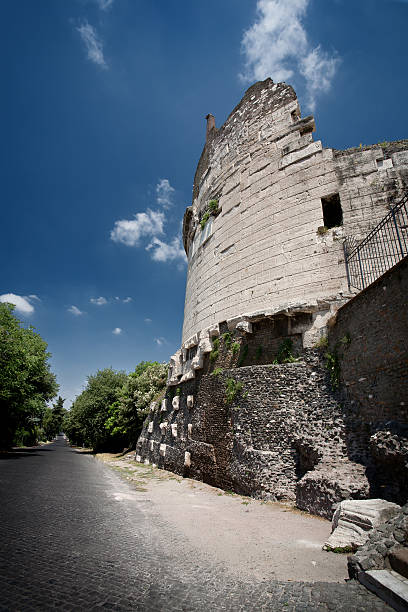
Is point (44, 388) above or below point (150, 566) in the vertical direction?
above

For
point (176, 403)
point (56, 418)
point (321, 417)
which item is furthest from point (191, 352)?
point (56, 418)

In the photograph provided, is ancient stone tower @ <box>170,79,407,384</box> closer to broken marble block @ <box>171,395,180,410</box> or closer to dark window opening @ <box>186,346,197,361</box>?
dark window opening @ <box>186,346,197,361</box>

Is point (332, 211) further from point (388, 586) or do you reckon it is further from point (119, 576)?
A: point (119, 576)

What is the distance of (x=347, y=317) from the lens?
22.4 feet

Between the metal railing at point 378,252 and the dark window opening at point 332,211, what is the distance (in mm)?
1371

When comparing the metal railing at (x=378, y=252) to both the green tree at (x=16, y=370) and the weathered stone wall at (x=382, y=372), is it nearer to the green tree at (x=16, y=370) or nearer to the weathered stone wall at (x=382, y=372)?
the weathered stone wall at (x=382, y=372)

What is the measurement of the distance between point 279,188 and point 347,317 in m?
5.63

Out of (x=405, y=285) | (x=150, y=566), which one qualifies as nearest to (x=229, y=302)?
(x=405, y=285)

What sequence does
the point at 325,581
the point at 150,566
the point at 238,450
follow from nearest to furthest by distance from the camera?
the point at 325,581 < the point at 150,566 < the point at 238,450

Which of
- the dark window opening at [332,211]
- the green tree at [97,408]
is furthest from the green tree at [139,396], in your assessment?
the dark window opening at [332,211]

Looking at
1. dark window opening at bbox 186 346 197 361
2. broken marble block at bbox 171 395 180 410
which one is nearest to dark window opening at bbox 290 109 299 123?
dark window opening at bbox 186 346 197 361

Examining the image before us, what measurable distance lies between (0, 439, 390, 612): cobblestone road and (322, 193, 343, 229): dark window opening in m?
8.78

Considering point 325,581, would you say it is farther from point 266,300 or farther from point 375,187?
point 375,187

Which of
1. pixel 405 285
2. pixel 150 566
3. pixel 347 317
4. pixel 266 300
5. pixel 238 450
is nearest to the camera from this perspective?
pixel 150 566
